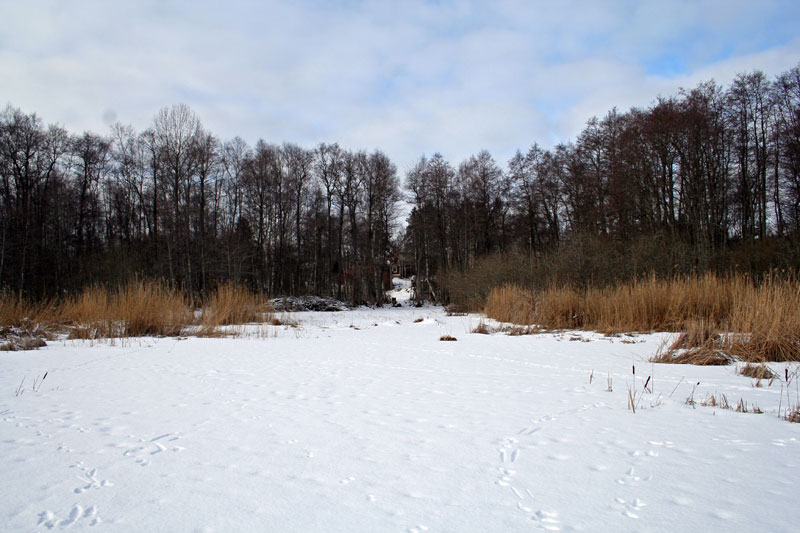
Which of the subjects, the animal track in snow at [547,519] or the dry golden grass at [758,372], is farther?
the dry golden grass at [758,372]

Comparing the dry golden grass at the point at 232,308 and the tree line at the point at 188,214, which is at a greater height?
the tree line at the point at 188,214

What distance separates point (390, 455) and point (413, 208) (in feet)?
101

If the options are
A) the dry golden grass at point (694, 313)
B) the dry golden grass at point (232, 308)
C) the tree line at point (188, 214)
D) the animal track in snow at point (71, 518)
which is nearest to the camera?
the animal track in snow at point (71, 518)

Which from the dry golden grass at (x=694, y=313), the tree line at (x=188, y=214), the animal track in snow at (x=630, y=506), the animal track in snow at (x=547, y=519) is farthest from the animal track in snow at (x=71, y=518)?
the tree line at (x=188, y=214)

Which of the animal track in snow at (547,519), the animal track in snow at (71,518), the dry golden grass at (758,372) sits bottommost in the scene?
the dry golden grass at (758,372)

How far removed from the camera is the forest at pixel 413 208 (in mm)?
16344

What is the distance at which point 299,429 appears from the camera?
6.22 feet

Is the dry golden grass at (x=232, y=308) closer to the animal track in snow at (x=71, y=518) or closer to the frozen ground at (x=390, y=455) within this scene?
the frozen ground at (x=390, y=455)

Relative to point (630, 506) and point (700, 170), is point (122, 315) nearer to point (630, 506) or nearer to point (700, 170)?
point (630, 506)

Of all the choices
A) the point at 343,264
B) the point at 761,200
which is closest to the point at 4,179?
the point at 343,264

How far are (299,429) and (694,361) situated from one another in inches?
150

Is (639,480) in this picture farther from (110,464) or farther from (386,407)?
(110,464)

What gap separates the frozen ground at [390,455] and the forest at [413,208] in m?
8.36

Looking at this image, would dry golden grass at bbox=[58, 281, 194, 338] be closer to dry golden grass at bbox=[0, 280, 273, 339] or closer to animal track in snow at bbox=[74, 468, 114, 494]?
dry golden grass at bbox=[0, 280, 273, 339]
